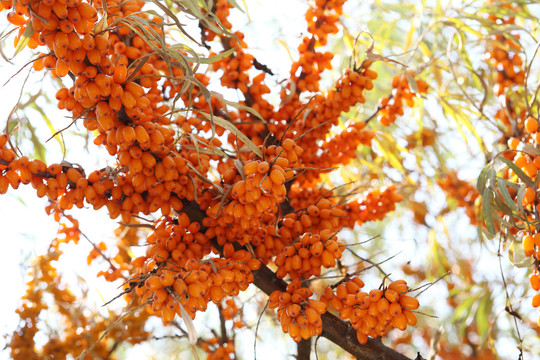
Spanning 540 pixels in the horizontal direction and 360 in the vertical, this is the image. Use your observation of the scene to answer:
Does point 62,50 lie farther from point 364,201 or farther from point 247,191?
point 364,201

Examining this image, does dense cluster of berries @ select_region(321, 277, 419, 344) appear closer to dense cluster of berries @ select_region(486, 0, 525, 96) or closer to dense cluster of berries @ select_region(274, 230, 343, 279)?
dense cluster of berries @ select_region(274, 230, 343, 279)

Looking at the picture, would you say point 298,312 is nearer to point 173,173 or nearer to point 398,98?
point 173,173

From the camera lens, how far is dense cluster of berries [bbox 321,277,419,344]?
84 cm

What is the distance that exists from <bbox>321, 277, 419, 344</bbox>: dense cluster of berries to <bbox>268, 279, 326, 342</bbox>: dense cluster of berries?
0.06m

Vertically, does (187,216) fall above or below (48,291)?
below

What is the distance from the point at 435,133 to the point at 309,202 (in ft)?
3.28

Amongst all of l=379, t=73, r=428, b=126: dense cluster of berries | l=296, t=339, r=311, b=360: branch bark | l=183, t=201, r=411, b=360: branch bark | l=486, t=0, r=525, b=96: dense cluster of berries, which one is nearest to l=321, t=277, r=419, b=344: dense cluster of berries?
l=183, t=201, r=411, b=360: branch bark

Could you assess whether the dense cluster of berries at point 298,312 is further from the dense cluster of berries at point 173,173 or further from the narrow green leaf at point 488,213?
the narrow green leaf at point 488,213

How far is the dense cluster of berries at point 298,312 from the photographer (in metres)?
0.85

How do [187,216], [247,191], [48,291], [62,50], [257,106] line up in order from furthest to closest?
[48,291] < [257,106] < [187,216] < [247,191] < [62,50]

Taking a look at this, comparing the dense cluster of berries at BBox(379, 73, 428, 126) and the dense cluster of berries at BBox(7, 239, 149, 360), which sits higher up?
the dense cluster of berries at BBox(379, 73, 428, 126)

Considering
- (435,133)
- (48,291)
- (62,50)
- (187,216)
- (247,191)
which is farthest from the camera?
(435,133)

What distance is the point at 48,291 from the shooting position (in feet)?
4.69

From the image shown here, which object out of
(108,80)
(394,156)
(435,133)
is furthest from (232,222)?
(435,133)
